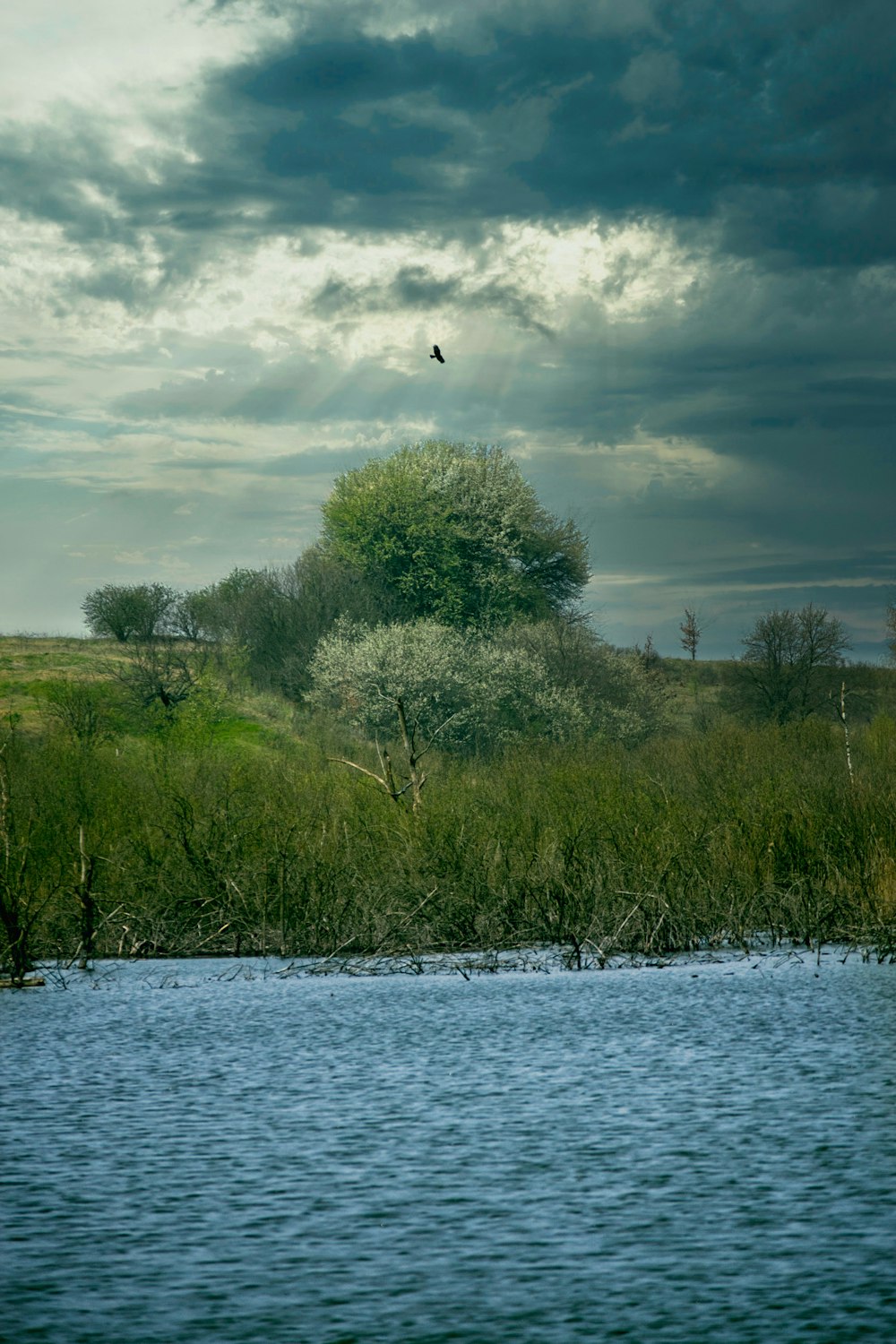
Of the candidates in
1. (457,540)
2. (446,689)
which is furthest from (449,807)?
(457,540)

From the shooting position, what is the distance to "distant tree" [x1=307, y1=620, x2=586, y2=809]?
43.9 m

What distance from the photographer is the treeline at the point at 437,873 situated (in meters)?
14.5

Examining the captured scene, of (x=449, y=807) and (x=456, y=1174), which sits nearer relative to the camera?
(x=456, y=1174)

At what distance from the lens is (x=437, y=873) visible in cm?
1576

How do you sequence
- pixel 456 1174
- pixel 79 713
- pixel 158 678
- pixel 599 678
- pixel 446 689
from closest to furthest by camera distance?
pixel 456 1174, pixel 79 713, pixel 158 678, pixel 446 689, pixel 599 678

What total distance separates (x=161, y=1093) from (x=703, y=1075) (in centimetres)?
296

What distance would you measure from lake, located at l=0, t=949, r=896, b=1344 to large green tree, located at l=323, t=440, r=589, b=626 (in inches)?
1647

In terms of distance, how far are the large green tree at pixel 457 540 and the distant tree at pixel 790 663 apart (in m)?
9.42

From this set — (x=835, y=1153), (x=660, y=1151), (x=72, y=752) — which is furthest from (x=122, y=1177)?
(x=72, y=752)

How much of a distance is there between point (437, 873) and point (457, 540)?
3728cm

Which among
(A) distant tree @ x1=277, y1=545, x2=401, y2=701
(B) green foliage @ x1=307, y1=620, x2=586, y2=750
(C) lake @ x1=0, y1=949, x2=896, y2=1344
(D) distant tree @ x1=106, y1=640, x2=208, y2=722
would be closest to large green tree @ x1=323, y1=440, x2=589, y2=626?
(A) distant tree @ x1=277, y1=545, x2=401, y2=701

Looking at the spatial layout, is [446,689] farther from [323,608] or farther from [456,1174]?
[456,1174]

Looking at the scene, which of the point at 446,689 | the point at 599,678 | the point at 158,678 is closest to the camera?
the point at 158,678

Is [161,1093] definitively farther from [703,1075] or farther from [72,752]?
[72,752]
